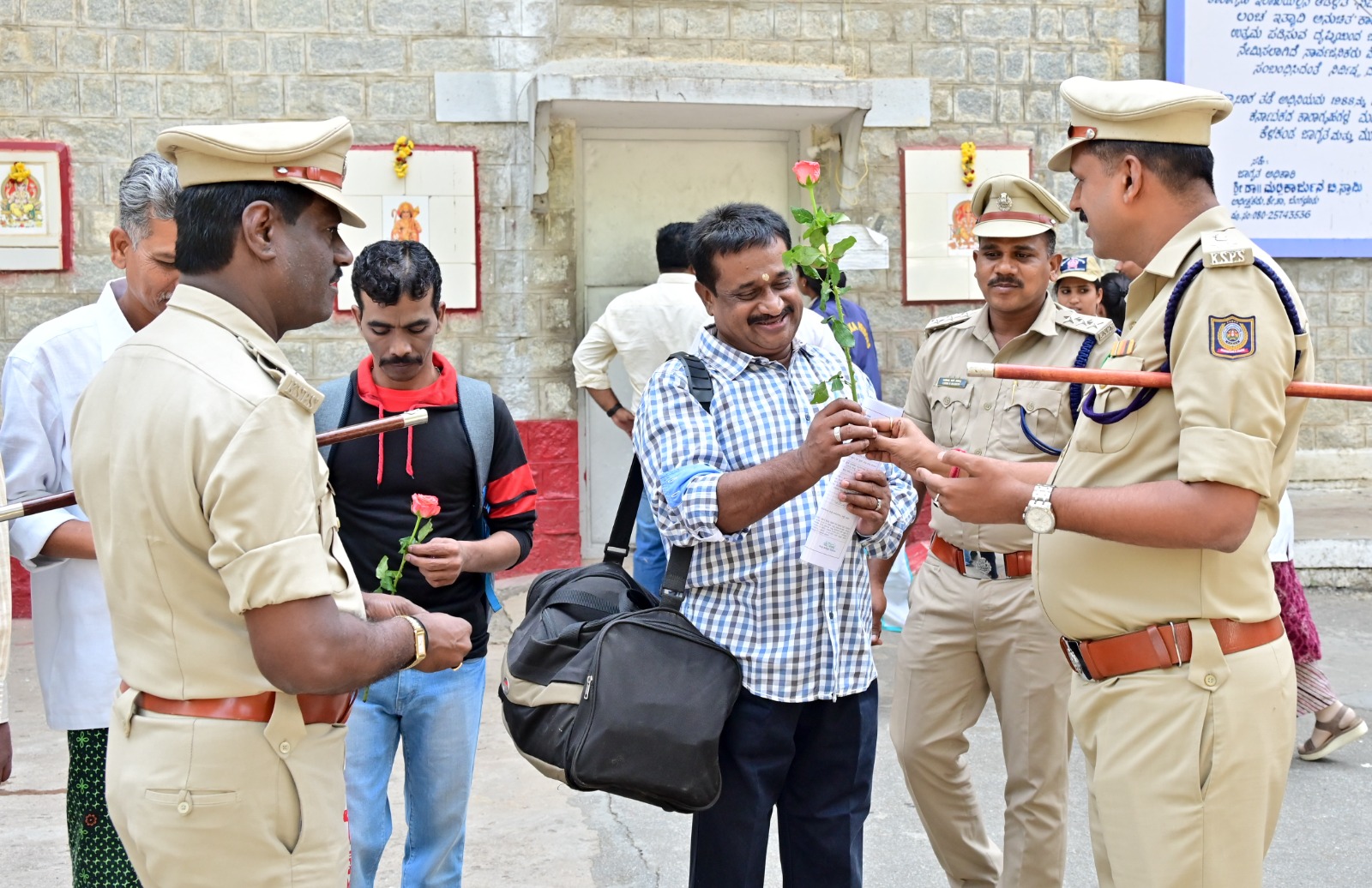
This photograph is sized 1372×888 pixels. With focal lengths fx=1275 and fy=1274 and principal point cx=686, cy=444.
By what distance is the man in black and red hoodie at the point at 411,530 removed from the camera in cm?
332

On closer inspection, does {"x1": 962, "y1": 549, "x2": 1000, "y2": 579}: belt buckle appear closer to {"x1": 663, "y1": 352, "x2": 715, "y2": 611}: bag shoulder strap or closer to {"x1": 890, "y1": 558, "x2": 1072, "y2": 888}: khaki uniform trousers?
{"x1": 890, "y1": 558, "x2": 1072, "y2": 888}: khaki uniform trousers

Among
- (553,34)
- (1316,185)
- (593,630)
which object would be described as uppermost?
(553,34)

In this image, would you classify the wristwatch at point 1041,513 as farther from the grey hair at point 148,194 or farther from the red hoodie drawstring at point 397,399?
the grey hair at point 148,194

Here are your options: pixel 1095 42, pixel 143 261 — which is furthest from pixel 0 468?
Result: pixel 1095 42

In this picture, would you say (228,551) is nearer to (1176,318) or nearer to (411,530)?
(411,530)

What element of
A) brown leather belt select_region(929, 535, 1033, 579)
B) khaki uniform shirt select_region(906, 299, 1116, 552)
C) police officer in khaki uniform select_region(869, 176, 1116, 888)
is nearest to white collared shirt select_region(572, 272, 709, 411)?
khaki uniform shirt select_region(906, 299, 1116, 552)

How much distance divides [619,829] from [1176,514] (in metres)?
2.81

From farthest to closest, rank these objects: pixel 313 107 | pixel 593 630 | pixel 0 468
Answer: pixel 313 107 < pixel 593 630 < pixel 0 468

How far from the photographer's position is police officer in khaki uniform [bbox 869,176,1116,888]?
367 cm

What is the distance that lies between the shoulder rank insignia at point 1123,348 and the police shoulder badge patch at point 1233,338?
23 centimetres

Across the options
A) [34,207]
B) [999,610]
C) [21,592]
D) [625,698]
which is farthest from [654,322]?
[21,592]

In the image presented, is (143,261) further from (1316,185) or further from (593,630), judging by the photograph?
(1316,185)

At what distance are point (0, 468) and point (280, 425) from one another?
1071mm

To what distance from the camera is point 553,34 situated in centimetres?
775
